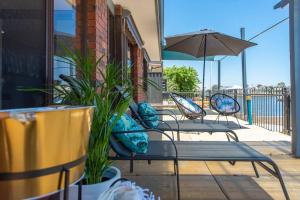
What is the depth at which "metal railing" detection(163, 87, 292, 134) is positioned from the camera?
627 cm

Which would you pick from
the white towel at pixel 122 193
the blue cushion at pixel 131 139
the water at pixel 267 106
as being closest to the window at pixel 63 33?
the blue cushion at pixel 131 139

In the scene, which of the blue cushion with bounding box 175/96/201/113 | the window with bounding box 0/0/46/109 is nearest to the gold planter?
the window with bounding box 0/0/46/109

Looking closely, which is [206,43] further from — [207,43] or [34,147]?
[34,147]

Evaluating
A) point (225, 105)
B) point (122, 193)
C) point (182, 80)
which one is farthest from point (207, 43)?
point (182, 80)

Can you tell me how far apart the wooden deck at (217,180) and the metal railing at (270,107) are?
2.19m

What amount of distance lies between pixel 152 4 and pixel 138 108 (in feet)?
8.89

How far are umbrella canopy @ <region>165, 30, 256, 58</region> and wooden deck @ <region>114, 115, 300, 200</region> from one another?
234cm

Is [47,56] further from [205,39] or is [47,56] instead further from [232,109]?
[232,109]

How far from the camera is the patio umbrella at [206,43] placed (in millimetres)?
5899

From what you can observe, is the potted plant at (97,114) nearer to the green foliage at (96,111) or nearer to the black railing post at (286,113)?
the green foliage at (96,111)

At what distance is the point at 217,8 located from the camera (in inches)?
1045

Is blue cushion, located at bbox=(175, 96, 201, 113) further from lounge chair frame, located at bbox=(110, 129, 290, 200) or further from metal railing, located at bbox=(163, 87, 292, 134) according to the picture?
lounge chair frame, located at bbox=(110, 129, 290, 200)

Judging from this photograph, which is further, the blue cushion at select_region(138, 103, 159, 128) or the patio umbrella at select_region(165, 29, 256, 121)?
the patio umbrella at select_region(165, 29, 256, 121)

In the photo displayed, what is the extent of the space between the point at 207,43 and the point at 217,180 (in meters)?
3.74
